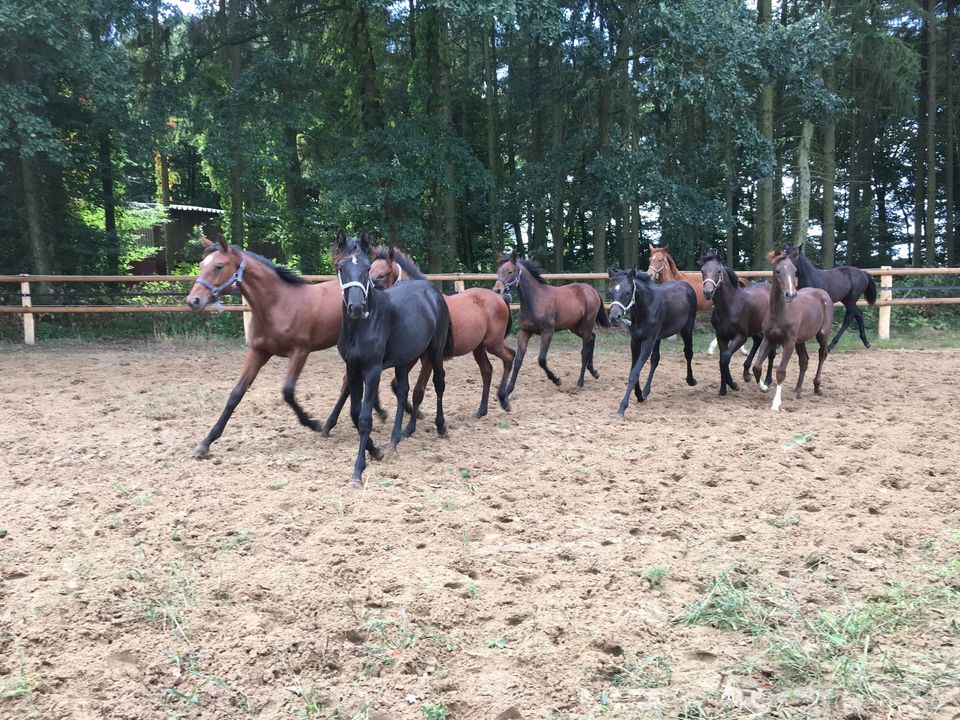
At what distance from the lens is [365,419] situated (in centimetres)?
533

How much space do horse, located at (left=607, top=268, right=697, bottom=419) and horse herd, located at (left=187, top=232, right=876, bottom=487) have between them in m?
0.01

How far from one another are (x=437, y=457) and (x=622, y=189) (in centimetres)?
1051

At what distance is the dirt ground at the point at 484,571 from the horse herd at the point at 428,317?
68 centimetres

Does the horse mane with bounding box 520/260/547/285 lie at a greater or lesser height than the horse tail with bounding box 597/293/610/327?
greater

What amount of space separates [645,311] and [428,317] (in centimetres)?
301

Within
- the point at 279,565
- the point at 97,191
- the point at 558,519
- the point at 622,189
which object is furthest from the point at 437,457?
the point at 97,191

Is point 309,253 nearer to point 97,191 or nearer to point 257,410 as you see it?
point 97,191

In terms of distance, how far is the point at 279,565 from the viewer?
12.1ft

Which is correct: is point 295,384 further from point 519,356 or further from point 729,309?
point 729,309

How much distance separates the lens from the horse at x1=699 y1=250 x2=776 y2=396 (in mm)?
8492

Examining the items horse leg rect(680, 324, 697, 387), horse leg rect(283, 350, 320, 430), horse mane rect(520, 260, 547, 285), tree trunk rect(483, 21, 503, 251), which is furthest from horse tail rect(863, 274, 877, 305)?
horse leg rect(283, 350, 320, 430)

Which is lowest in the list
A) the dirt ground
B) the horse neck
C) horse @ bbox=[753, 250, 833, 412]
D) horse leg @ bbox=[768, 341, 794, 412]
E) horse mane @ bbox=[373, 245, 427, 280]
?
the dirt ground

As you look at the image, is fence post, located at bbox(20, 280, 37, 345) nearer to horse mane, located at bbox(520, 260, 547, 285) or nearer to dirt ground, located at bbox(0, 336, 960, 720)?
dirt ground, located at bbox(0, 336, 960, 720)

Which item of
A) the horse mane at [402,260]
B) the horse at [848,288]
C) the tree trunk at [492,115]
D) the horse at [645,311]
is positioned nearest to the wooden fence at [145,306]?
the horse at [848,288]
